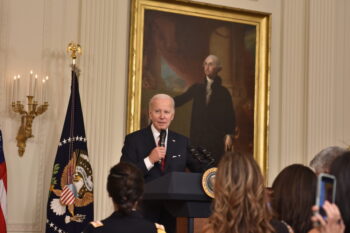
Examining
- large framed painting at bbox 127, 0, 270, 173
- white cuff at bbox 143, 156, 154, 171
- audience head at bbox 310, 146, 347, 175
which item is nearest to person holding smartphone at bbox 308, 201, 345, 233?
audience head at bbox 310, 146, 347, 175

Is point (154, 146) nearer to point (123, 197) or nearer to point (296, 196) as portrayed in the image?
point (123, 197)

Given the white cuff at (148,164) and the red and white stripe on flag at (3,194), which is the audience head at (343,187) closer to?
the white cuff at (148,164)

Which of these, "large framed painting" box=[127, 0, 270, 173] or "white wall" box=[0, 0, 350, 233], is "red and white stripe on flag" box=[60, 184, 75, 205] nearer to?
"white wall" box=[0, 0, 350, 233]

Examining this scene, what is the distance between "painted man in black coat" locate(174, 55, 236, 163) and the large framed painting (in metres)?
0.02

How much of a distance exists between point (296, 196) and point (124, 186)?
902 mm

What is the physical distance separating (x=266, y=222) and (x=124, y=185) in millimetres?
771

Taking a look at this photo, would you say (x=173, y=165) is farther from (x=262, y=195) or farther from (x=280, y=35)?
(x=280, y=35)

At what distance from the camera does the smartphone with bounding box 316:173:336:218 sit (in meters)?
2.41

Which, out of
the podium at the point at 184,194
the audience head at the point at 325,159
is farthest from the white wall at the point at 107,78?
the audience head at the point at 325,159

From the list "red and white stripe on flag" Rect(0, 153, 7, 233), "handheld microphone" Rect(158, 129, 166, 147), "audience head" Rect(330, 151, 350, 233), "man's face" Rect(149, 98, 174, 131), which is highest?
"man's face" Rect(149, 98, 174, 131)

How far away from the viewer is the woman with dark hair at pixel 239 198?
3293 mm

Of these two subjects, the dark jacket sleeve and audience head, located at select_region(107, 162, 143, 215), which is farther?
the dark jacket sleeve

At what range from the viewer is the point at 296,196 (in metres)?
3.28

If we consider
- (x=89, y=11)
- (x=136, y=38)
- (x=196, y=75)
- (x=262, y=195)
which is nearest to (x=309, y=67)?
(x=196, y=75)
